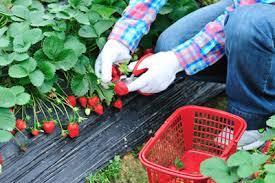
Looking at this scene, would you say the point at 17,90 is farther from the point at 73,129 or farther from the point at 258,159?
the point at 258,159

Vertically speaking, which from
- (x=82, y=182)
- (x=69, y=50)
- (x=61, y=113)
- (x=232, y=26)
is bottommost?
(x=82, y=182)

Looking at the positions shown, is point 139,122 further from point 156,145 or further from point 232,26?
point 232,26

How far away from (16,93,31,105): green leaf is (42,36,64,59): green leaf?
0.74 ft

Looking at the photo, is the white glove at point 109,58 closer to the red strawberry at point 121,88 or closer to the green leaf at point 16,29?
the red strawberry at point 121,88

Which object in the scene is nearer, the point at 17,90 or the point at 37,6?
the point at 17,90

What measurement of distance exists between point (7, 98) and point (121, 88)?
1.56ft

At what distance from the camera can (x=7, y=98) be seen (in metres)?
2.15

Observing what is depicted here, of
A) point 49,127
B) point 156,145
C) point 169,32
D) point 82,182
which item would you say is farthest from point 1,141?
point 169,32

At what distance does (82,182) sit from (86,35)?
1.99ft

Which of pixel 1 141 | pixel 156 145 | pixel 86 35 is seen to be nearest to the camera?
pixel 1 141

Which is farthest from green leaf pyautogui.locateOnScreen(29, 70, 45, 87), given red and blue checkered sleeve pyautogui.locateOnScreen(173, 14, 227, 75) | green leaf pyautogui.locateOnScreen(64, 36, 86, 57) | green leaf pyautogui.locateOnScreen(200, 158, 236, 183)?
green leaf pyautogui.locateOnScreen(200, 158, 236, 183)

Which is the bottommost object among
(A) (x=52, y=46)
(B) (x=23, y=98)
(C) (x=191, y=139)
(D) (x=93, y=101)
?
(C) (x=191, y=139)

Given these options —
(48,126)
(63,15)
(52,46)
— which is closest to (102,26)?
(63,15)

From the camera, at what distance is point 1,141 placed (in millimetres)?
2090
